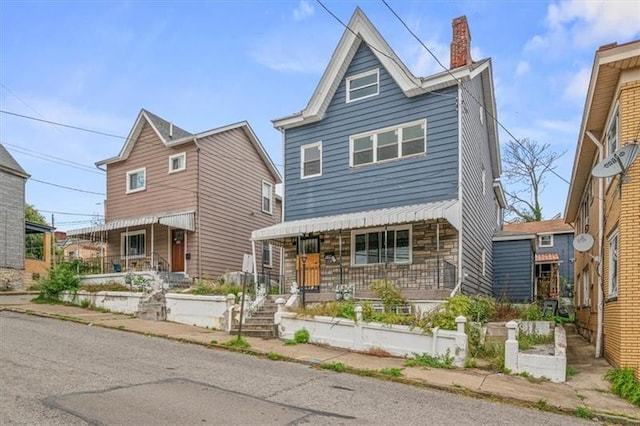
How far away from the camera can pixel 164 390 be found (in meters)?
7.09

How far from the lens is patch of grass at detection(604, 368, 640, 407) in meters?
7.78

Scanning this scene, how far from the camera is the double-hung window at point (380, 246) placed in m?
14.9

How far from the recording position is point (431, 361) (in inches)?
400

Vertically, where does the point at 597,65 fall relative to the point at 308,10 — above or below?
below

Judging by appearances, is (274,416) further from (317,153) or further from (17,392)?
(317,153)

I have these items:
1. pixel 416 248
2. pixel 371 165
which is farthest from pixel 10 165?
pixel 416 248

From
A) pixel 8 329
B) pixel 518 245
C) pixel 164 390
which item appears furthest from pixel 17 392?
pixel 518 245

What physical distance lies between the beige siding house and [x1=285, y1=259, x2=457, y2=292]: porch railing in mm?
5764

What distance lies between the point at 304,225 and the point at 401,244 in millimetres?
3121

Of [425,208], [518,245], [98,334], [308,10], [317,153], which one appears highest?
[308,10]

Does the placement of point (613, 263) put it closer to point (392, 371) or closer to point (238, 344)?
point (392, 371)

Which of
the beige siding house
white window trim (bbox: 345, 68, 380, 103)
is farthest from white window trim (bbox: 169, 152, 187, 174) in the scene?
white window trim (bbox: 345, 68, 380, 103)

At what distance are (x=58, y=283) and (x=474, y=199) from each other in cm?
1566

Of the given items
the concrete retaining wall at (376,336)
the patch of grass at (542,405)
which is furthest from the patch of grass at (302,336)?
the patch of grass at (542,405)
